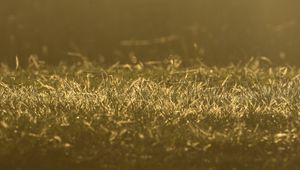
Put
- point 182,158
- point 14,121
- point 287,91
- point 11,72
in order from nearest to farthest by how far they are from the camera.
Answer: point 182,158 → point 14,121 → point 287,91 → point 11,72

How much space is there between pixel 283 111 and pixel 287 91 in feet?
3.07

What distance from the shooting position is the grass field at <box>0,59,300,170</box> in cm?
548

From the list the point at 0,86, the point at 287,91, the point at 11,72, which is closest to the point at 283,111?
the point at 287,91

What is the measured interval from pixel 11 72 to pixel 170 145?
4.00m

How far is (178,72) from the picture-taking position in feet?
29.1

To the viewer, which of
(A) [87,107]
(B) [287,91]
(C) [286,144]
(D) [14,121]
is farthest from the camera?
(B) [287,91]

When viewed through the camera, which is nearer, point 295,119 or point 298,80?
point 295,119

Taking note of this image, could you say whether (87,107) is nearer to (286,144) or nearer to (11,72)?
(286,144)

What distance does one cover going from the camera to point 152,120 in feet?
21.3

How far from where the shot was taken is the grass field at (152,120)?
18.0ft

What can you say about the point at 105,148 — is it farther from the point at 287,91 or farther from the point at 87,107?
the point at 287,91

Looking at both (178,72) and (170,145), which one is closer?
(170,145)

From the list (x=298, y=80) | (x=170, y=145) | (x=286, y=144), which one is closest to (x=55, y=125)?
(x=170, y=145)

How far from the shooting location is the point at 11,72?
9.31 meters
